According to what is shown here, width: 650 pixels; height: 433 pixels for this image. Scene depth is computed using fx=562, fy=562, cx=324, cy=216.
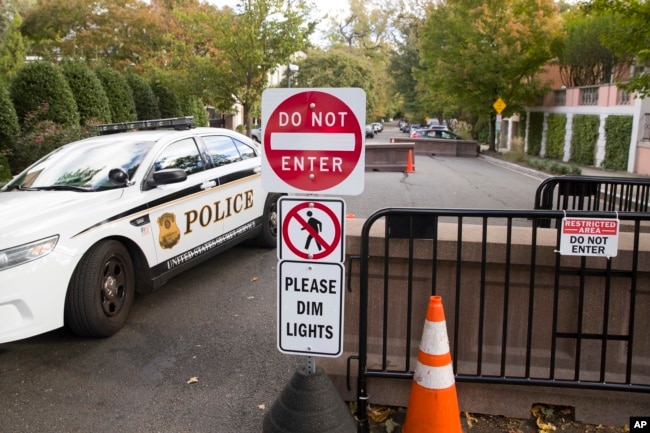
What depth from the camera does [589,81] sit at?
3039 centimetres

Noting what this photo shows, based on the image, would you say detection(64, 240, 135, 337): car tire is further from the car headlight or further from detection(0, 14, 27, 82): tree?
detection(0, 14, 27, 82): tree

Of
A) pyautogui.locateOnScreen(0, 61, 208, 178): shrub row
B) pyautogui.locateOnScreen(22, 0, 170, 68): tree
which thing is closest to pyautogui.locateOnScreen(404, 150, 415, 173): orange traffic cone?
pyautogui.locateOnScreen(0, 61, 208, 178): shrub row

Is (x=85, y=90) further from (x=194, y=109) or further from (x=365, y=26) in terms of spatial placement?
(x=365, y=26)

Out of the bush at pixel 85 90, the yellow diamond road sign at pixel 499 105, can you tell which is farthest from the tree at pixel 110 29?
the yellow diamond road sign at pixel 499 105

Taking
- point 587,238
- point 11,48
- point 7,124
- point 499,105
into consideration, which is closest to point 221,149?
point 587,238

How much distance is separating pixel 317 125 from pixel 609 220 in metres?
1.78

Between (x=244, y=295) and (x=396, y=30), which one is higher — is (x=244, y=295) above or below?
below

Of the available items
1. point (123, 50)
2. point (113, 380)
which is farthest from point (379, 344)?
point (123, 50)

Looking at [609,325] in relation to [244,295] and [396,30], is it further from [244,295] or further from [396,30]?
[396,30]

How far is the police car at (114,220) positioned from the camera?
4.25 metres

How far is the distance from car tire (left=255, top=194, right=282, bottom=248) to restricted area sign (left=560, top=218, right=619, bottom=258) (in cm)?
476

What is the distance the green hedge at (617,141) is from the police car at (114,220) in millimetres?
18808

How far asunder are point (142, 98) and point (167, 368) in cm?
2082

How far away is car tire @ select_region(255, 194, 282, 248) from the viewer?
7.70m
